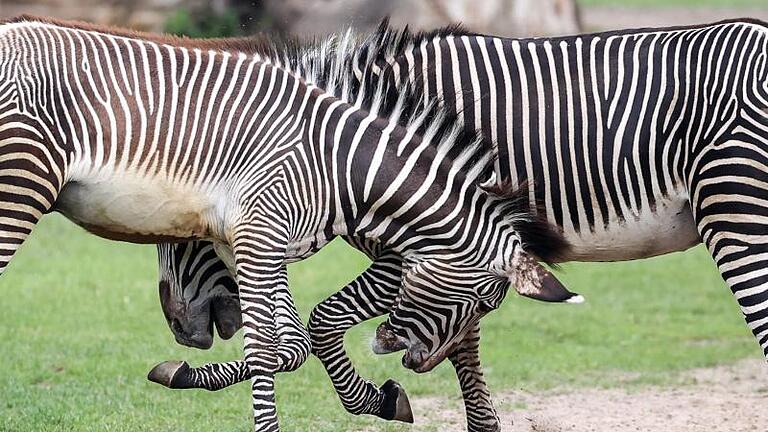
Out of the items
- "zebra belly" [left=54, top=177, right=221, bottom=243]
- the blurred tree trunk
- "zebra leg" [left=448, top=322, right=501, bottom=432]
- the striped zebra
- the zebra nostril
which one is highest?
the blurred tree trunk

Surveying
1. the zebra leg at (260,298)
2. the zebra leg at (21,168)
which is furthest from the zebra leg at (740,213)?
the zebra leg at (21,168)

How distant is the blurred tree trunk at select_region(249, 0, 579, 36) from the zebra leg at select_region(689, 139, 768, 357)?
A: 12.9m

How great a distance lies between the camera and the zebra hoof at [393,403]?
6.75m

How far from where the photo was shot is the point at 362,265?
1338 centimetres

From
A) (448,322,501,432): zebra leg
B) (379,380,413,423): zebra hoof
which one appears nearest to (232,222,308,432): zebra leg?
(379,380,413,423): zebra hoof

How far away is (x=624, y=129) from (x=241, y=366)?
234 centimetres

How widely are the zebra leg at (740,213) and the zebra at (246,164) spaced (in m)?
0.90

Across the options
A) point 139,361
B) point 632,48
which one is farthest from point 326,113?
point 139,361

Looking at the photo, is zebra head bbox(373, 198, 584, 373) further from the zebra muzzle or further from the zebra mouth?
the zebra mouth

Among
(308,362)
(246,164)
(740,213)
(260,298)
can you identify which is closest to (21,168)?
(246,164)

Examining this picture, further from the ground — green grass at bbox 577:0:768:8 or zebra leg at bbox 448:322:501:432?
green grass at bbox 577:0:768:8

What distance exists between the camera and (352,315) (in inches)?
256

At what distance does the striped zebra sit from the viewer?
6.09 metres

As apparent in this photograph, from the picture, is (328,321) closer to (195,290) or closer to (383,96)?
(195,290)
